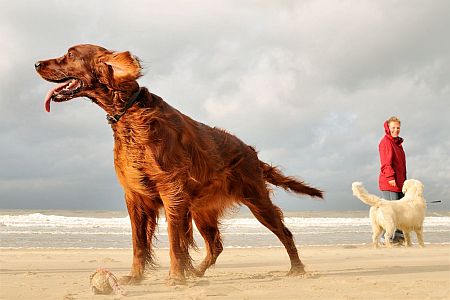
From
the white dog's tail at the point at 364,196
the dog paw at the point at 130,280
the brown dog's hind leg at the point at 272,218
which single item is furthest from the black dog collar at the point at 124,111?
the white dog's tail at the point at 364,196

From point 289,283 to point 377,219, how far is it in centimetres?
515

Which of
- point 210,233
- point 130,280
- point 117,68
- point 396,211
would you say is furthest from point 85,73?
point 396,211

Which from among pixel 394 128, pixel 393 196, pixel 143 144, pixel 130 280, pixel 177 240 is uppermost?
pixel 394 128

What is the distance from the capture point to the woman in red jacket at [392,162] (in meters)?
9.44

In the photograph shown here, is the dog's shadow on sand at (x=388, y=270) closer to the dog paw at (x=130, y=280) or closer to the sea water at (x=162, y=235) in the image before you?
the sea water at (x=162, y=235)

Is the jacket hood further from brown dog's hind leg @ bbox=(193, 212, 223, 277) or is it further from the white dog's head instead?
brown dog's hind leg @ bbox=(193, 212, 223, 277)

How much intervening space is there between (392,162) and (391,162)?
0.17 ft

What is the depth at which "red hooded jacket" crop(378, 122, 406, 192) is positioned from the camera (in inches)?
371

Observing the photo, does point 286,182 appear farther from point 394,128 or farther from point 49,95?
point 394,128

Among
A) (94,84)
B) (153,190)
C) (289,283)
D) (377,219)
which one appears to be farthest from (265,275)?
(377,219)

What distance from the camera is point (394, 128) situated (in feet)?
31.1

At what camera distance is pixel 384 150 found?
9.49 metres

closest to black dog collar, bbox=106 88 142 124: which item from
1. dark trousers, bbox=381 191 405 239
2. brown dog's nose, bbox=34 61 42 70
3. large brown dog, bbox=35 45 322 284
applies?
large brown dog, bbox=35 45 322 284

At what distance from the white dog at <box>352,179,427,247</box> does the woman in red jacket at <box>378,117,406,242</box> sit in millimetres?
289
